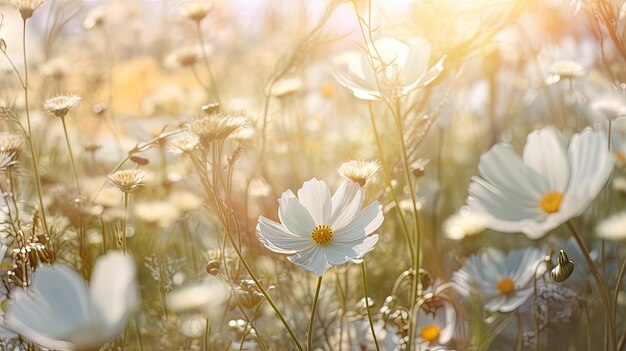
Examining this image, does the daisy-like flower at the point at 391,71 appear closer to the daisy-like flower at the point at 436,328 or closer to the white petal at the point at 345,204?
the white petal at the point at 345,204

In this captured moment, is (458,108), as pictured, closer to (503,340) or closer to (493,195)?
(503,340)

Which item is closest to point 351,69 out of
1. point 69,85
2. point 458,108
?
point 458,108

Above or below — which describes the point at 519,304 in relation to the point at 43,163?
below

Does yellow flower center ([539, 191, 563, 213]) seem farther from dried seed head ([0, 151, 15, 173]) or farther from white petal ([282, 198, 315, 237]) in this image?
dried seed head ([0, 151, 15, 173])

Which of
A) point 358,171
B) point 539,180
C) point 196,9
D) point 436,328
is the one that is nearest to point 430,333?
point 436,328

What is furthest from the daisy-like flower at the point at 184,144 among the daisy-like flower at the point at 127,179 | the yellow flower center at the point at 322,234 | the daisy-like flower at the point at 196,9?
the daisy-like flower at the point at 196,9

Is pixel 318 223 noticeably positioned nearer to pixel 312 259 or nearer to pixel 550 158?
pixel 312 259
